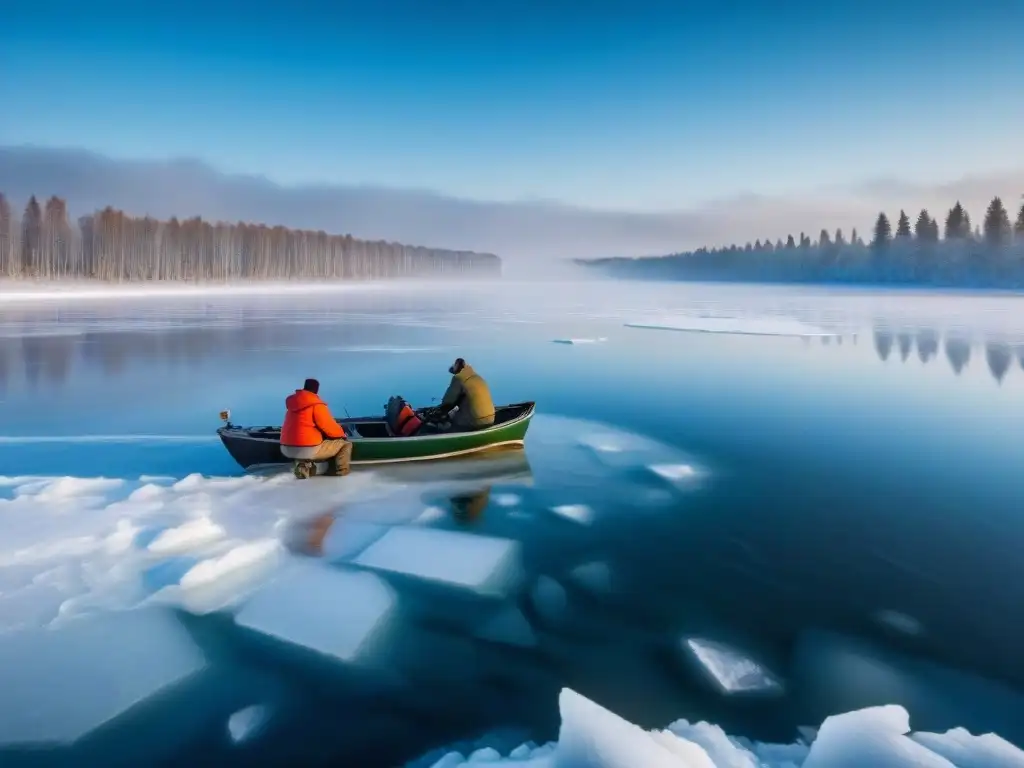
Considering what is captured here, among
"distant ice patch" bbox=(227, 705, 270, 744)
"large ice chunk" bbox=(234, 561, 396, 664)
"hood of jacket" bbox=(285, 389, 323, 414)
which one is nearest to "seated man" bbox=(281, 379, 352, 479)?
"hood of jacket" bbox=(285, 389, 323, 414)

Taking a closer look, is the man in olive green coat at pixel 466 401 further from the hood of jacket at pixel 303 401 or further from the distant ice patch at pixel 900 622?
the distant ice patch at pixel 900 622

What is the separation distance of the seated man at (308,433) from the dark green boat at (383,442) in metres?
0.25

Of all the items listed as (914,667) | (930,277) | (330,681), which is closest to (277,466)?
(330,681)

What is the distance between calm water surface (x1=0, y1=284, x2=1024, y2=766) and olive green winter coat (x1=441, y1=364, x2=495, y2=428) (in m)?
0.60

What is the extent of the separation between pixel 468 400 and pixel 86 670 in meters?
5.37

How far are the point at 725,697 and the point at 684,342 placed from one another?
2003 centimetres

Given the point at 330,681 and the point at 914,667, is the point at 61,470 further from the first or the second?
A: the point at 914,667

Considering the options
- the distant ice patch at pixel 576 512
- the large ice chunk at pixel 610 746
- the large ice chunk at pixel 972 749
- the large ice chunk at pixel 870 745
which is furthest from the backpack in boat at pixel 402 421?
the large ice chunk at pixel 972 749

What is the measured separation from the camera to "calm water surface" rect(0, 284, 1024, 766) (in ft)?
12.7

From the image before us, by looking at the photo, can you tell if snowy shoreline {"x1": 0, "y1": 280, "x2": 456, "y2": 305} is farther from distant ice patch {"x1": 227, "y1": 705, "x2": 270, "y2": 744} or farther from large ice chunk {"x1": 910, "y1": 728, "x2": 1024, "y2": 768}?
large ice chunk {"x1": 910, "y1": 728, "x2": 1024, "y2": 768}

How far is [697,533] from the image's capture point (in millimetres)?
6531

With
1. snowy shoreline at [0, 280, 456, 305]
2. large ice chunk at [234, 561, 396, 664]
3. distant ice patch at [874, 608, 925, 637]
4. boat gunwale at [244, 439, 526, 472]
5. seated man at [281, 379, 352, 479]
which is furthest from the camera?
snowy shoreline at [0, 280, 456, 305]

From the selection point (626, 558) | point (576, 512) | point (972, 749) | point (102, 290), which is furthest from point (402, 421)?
point (102, 290)

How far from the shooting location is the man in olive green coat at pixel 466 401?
893 cm
